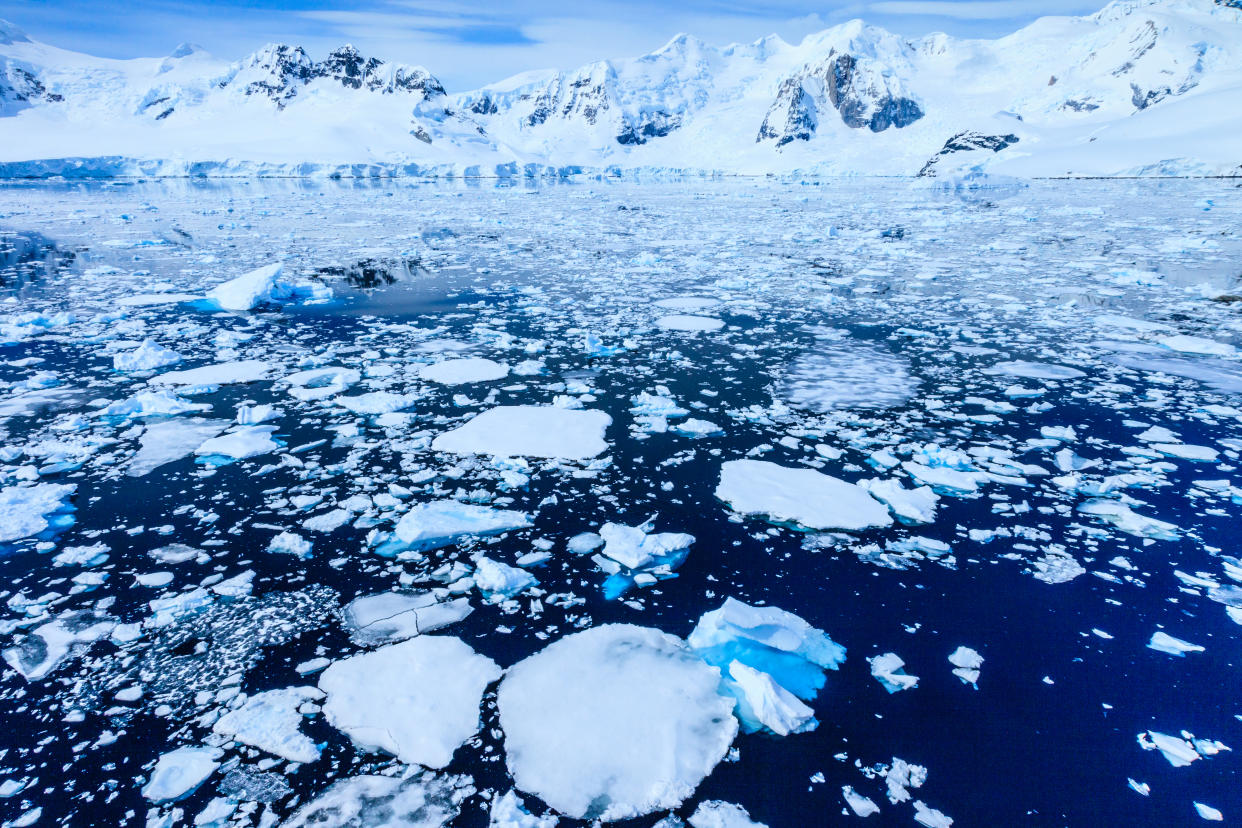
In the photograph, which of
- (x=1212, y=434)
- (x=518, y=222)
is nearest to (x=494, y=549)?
(x=1212, y=434)

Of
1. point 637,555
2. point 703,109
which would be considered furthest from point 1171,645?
point 703,109

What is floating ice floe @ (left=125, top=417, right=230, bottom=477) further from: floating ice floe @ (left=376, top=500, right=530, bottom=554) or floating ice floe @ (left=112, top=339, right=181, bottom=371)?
floating ice floe @ (left=376, top=500, right=530, bottom=554)

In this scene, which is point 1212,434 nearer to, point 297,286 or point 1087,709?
point 1087,709

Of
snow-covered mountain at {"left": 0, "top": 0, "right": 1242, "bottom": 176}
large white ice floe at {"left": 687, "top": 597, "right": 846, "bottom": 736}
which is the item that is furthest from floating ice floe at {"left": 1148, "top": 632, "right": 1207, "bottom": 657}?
snow-covered mountain at {"left": 0, "top": 0, "right": 1242, "bottom": 176}

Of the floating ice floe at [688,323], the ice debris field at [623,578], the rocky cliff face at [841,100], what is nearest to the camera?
the ice debris field at [623,578]

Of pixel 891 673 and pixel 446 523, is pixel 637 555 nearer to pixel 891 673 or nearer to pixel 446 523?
pixel 446 523

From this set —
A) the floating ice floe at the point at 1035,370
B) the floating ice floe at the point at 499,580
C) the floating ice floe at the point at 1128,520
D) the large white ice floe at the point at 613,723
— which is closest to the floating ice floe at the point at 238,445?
the floating ice floe at the point at 499,580

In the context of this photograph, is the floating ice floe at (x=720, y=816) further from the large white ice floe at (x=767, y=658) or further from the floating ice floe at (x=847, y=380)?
the floating ice floe at (x=847, y=380)
